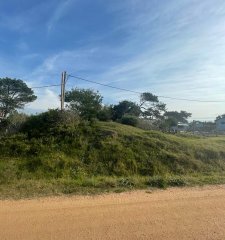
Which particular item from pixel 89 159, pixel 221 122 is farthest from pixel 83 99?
pixel 221 122

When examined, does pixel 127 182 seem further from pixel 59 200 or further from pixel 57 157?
pixel 57 157

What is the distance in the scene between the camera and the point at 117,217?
6.11 meters

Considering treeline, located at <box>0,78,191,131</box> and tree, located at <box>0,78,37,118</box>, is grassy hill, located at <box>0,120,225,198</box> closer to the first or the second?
treeline, located at <box>0,78,191,131</box>

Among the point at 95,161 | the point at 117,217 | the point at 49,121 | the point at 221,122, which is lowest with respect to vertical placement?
the point at 117,217

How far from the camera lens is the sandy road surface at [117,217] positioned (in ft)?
17.1

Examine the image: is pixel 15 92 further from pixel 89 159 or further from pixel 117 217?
pixel 117 217

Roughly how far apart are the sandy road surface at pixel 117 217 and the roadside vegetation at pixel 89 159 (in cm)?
104

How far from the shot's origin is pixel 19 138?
1519cm

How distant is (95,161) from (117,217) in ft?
22.3

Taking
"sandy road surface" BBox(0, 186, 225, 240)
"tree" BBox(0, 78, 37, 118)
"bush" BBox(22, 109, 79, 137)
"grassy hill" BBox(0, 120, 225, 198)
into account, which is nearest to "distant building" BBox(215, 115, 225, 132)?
"tree" BBox(0, 78, 37, 118)

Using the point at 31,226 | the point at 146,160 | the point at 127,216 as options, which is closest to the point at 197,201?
the point at 127,216

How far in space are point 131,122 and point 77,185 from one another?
47.5ft

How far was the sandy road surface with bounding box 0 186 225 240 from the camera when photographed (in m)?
5.22

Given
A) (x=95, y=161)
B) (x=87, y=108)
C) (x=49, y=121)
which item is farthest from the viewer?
(x=87, y=108)
